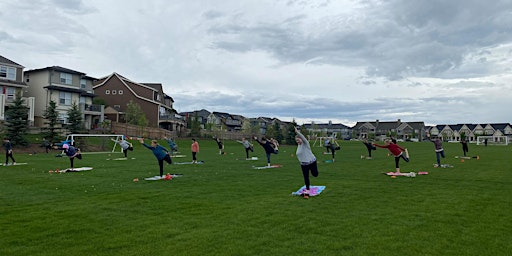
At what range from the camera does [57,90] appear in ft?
185

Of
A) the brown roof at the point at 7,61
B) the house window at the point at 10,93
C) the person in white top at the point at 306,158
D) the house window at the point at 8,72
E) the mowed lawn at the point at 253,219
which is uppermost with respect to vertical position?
the brown roof at the point at 7,61

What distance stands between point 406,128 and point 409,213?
164053 millimetres

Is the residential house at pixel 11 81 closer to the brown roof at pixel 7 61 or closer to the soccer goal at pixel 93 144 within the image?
the brown roof at pixel 7 61

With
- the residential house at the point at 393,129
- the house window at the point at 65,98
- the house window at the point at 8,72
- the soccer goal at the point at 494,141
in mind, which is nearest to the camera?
the house window at the point at 8,72

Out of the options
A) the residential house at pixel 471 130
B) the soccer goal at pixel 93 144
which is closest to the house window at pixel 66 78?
the soccer goal at pixel 93 144

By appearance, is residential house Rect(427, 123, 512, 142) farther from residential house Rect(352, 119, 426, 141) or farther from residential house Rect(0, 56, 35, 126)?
residential house Rect(0, 56, 35, 126)

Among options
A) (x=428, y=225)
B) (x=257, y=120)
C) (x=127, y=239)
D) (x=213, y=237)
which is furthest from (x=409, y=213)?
(x=257, y=120)

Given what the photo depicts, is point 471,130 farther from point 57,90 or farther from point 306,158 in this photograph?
point 306,158

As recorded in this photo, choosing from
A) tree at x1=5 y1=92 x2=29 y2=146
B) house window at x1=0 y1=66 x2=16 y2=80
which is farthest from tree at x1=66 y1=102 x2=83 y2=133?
house window at x1=0 y1=66 x2=16 y2=80

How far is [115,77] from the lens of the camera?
76.0 metres

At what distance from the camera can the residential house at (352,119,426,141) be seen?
158500mm

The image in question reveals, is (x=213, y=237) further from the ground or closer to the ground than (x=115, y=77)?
closer to the ground

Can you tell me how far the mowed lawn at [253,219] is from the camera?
7055 millimetres

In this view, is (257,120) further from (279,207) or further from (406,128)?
(279,207)
